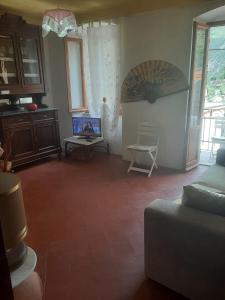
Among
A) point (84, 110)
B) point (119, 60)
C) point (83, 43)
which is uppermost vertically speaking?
point (83, 43)

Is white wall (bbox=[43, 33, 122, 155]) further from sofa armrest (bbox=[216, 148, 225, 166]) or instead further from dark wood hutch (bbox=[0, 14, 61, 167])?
sofa armrest (bbox=[216, 148, 225, 166])

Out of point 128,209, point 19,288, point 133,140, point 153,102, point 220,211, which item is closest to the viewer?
point 19,288

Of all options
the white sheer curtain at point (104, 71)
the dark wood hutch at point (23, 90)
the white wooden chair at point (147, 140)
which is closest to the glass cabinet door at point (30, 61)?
the dark wood hutch at point (23, 90)

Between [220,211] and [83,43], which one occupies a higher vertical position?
[83,43]

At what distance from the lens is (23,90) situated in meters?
4.14

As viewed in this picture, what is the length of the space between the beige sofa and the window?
3692 mm

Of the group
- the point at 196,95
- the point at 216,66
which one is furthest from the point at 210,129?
the point at 196,95

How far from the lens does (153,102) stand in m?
4.07

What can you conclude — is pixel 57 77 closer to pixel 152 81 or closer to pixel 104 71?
pixel 104 71

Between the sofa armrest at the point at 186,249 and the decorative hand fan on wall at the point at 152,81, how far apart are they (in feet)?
8.42

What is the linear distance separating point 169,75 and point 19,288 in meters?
3.45

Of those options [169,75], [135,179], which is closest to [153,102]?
[169,75]

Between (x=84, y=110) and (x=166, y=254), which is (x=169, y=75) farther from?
(x=166, y=254)

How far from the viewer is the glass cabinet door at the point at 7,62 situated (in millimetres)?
3832
